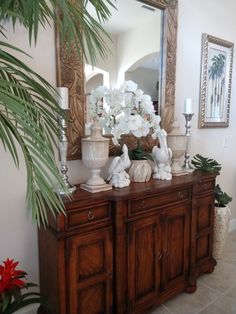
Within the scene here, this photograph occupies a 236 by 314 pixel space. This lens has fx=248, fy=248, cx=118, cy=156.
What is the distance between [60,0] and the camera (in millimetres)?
738

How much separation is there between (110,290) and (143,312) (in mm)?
356

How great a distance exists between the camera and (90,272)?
1.44 meters

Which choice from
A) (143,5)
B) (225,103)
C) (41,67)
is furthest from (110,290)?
(225,103)

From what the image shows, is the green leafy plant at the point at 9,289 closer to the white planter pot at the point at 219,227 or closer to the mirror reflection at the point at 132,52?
the mirror reflection at the point at 132,52

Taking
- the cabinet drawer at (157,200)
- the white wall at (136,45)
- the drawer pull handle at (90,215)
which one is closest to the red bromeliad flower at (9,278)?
the drawer pull handle at (90,215)

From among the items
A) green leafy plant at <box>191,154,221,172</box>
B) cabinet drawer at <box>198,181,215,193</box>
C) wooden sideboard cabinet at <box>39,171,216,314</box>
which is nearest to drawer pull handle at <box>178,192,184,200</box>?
wooden sideboard cabinet at <box>39,171,216,314</box>

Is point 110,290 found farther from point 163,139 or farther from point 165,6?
point 165,6

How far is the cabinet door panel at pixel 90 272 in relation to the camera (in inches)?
54.1

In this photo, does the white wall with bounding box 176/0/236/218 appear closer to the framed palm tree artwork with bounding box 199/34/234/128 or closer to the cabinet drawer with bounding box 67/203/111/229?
the framed palm tree artwork with bounding box 199/34/234/128

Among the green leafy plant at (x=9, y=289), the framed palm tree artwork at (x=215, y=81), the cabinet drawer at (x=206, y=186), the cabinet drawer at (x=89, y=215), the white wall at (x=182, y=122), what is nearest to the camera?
the green leafy plant at (x=9, y=289)

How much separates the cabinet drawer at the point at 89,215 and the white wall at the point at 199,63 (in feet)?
4.21

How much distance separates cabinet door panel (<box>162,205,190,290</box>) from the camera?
1.77 metres

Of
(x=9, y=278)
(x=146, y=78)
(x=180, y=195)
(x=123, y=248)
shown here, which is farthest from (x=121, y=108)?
(x=9, y=278)

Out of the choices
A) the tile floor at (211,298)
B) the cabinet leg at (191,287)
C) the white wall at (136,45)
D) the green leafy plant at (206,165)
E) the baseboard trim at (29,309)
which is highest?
the white wall at (136,45)
